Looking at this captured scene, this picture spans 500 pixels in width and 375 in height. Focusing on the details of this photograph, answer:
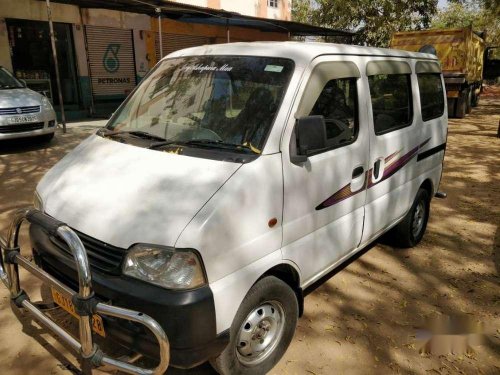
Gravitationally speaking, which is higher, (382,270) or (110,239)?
(110,239)

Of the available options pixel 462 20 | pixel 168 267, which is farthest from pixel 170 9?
pixel 462 20

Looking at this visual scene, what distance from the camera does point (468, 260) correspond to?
4.43 m

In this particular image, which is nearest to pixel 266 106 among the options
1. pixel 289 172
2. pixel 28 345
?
pixel 289 172

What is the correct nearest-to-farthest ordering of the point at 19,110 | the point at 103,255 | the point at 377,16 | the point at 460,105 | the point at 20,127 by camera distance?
1. the point at 103,255
2. the point at 19,110
3. the point at 20,127
4. the point at 460,105
5. the point at 377,16

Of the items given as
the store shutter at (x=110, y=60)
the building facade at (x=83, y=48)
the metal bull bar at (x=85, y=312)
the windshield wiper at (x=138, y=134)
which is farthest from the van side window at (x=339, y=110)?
the store shutter at (x=110, y=60)

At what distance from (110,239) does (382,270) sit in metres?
2.88

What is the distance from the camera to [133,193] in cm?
237

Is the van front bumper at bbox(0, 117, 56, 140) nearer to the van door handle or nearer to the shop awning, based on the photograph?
the shop awning

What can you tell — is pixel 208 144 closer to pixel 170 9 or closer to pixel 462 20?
pixel 170 9

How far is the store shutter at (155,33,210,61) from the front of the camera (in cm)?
1608

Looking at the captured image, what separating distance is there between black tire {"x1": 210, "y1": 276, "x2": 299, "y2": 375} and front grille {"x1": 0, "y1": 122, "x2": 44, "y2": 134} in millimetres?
7315

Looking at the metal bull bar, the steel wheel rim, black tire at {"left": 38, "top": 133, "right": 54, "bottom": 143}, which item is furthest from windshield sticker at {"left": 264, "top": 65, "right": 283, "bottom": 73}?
black tire at {"left": 38, "top": 133, "right": 54, "bottom": 143}

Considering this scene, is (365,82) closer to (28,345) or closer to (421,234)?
(421,234)

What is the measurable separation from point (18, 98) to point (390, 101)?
7346mm
